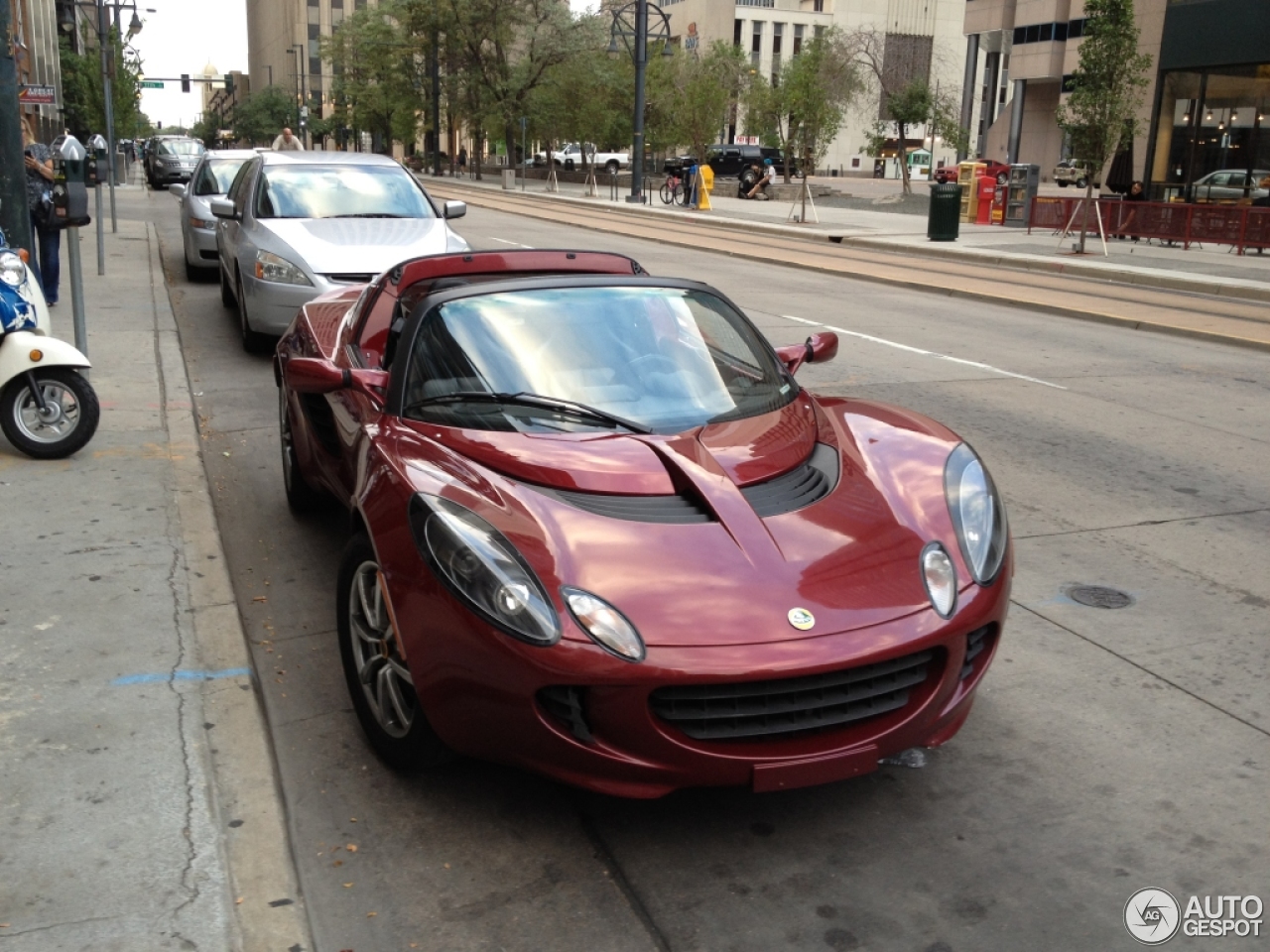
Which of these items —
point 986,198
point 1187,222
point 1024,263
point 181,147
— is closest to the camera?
point 1024,263

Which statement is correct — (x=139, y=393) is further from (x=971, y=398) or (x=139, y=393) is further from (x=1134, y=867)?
(x=1134, y=867)

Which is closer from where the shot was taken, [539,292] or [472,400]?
[472,400]

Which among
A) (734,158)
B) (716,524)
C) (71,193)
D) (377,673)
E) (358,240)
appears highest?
(734,158)

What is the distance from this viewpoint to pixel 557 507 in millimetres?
3457

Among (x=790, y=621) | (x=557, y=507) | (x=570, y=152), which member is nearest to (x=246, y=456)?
(x=557, y=507)

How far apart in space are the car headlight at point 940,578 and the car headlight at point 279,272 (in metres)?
7.54

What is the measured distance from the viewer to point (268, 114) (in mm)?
122625

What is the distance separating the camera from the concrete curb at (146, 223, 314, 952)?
2949 millimetres

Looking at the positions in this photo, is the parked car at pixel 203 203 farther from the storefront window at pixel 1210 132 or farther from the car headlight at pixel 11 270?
the storefront window at pixel 1210 132

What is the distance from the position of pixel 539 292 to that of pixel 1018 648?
2208 millimetres

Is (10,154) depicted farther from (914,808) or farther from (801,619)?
(914,808)

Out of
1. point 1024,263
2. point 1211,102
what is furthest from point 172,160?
point 1211,102

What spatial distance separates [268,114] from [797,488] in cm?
12912

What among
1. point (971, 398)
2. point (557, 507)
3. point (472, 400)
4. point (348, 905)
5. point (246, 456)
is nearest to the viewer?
point (348, 905)
